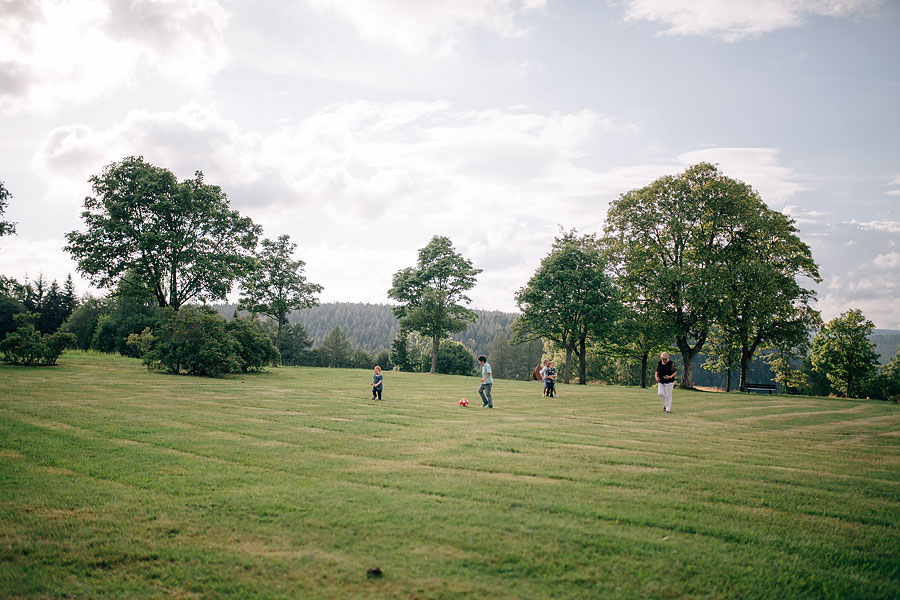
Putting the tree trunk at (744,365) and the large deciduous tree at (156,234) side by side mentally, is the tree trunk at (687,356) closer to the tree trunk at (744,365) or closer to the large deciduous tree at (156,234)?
the tree trunk at (744,365)

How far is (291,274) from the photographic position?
58.8 metres

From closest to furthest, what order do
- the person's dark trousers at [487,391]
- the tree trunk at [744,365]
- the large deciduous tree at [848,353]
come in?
1. the person's dark trousers at [487,391]
2. the tree trunk at [744,365]
3. the large deciduous tree at [848,353]

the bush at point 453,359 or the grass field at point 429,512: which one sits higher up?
the grass field at point 429,512

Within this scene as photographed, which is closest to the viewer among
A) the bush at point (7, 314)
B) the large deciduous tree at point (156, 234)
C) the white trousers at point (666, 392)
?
the white trousers at point (666, 392)

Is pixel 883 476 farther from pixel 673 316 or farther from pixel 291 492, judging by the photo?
pixel 673 316

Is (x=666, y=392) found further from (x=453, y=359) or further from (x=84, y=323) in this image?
(x=84, y=323)

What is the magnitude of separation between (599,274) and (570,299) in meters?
3.27

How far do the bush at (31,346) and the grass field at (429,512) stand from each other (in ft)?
62.2

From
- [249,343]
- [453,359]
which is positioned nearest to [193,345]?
[249,343]

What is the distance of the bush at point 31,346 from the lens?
26.6 meters

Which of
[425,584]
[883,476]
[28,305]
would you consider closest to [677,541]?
[425,584]

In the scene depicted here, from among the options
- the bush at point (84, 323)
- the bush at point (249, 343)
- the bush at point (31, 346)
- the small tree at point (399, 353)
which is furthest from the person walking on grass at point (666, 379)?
the small tree at point (399, 353)

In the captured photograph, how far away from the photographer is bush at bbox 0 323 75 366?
2662cm

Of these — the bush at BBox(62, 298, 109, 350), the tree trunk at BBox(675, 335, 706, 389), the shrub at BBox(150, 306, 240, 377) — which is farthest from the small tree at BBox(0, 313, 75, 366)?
the tree trunk at BBox(675, 335, 706, 389)
